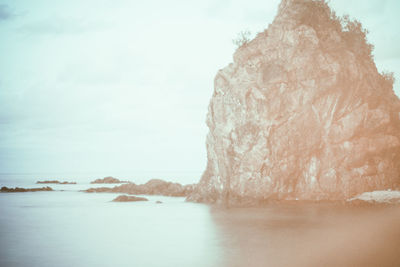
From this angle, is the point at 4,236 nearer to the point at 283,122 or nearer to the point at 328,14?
the point at 283,122

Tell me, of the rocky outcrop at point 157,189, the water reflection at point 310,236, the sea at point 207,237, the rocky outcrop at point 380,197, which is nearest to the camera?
the water reflection at point 310,236

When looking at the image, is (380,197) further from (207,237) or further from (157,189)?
(157,189)

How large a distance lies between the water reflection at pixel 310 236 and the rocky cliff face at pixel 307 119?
144 inches

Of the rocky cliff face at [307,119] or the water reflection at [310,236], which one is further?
the rocky cliff face at [307,119]

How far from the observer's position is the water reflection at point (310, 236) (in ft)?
44.3

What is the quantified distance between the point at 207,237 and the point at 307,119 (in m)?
15.3

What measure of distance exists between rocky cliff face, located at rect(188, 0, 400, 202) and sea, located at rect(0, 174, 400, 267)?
123 inches

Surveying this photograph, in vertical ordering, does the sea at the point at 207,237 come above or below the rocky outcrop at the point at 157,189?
below

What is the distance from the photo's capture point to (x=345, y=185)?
29.3 m

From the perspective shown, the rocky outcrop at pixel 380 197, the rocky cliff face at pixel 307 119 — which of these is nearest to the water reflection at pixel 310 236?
the rocky outcrop at pixel 380 197

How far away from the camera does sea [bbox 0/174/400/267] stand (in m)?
14.6

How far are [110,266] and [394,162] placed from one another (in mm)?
25357

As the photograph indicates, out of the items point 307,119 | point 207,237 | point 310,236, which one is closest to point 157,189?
point 307,119

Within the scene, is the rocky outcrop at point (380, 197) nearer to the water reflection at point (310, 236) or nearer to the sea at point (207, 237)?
the sea at point (207, 237)
